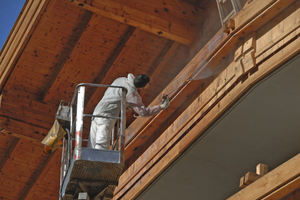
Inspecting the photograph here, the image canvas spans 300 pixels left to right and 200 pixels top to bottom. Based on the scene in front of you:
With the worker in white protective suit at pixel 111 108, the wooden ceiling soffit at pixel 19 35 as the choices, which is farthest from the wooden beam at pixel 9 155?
the worker in white protective suit at pixel 111 108

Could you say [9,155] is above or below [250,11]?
below

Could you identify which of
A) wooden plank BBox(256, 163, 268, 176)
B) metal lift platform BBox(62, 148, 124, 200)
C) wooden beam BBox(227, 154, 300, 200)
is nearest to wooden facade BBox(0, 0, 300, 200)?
wooden beam BBox(227, 154, 300, 200)

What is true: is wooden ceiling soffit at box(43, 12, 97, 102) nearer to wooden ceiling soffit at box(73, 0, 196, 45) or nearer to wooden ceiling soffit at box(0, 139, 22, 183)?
wooden ceiling soffit at box(73, 0, 196, 45)

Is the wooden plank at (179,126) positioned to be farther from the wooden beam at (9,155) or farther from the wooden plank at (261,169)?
the wooden beam at (9,155)

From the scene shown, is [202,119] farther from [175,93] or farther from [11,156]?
[11,156]

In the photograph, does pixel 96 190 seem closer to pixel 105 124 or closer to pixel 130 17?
pixel 105 124

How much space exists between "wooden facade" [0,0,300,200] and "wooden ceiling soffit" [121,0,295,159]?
0.02 meters

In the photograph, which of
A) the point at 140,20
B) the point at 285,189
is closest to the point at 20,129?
the point at 140,20

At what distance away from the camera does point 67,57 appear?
9.36 metres

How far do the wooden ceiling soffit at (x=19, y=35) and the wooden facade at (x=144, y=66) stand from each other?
0.02 metres

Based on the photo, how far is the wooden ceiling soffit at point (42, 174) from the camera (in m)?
10.7

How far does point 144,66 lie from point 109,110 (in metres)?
3.09

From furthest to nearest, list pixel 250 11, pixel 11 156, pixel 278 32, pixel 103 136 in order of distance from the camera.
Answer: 1. pixel 11 156
2. pixel 103 136
3. pixel 250 11
4. pixel 278 32

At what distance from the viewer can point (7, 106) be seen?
9.52 metres
